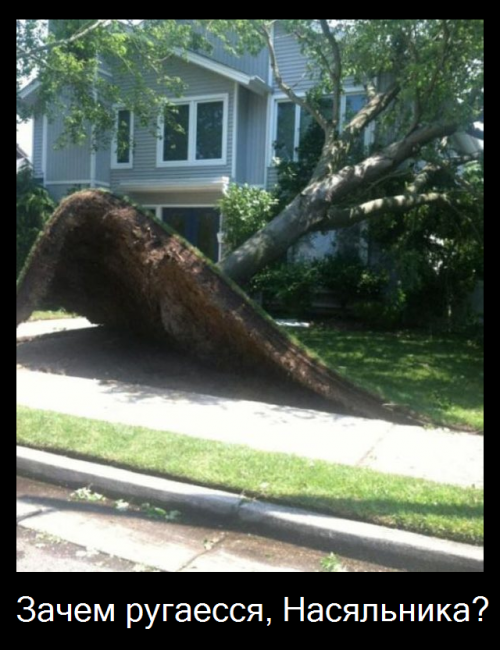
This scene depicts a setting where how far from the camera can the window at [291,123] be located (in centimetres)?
1692

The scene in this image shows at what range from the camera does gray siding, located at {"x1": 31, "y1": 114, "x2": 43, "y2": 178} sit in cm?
2155

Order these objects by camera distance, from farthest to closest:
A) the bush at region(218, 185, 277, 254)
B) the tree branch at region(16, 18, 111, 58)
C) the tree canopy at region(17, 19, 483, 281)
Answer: the bush at region(218, 185, 277, 254), the tree branch at region(16, 18, 111, 58), the tree canopy at region(17, 19, 483, 281)

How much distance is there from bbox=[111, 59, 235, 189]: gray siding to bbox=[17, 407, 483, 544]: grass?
1347 centimetres

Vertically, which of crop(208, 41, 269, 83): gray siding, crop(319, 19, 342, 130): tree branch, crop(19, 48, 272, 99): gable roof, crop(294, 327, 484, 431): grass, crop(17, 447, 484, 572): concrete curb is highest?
crop(208, 41, 269, 83): gray siding

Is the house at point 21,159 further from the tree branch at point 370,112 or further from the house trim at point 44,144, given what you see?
the tree branch at point 370,112

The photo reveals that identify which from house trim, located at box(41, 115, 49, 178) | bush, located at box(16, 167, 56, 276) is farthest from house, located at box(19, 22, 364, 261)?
bush, located at box(16, 167, 56, 276)

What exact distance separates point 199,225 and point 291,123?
408 cm

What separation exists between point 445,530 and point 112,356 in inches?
264

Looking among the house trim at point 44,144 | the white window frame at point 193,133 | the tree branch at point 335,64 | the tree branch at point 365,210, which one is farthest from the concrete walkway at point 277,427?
the house trim at point 44,144

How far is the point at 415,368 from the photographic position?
9625 millimetres

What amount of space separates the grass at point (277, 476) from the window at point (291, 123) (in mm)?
12792

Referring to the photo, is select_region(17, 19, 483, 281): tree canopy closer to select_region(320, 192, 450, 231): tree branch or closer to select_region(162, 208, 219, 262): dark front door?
select_region(320, 192, 450, 231): tree branch
